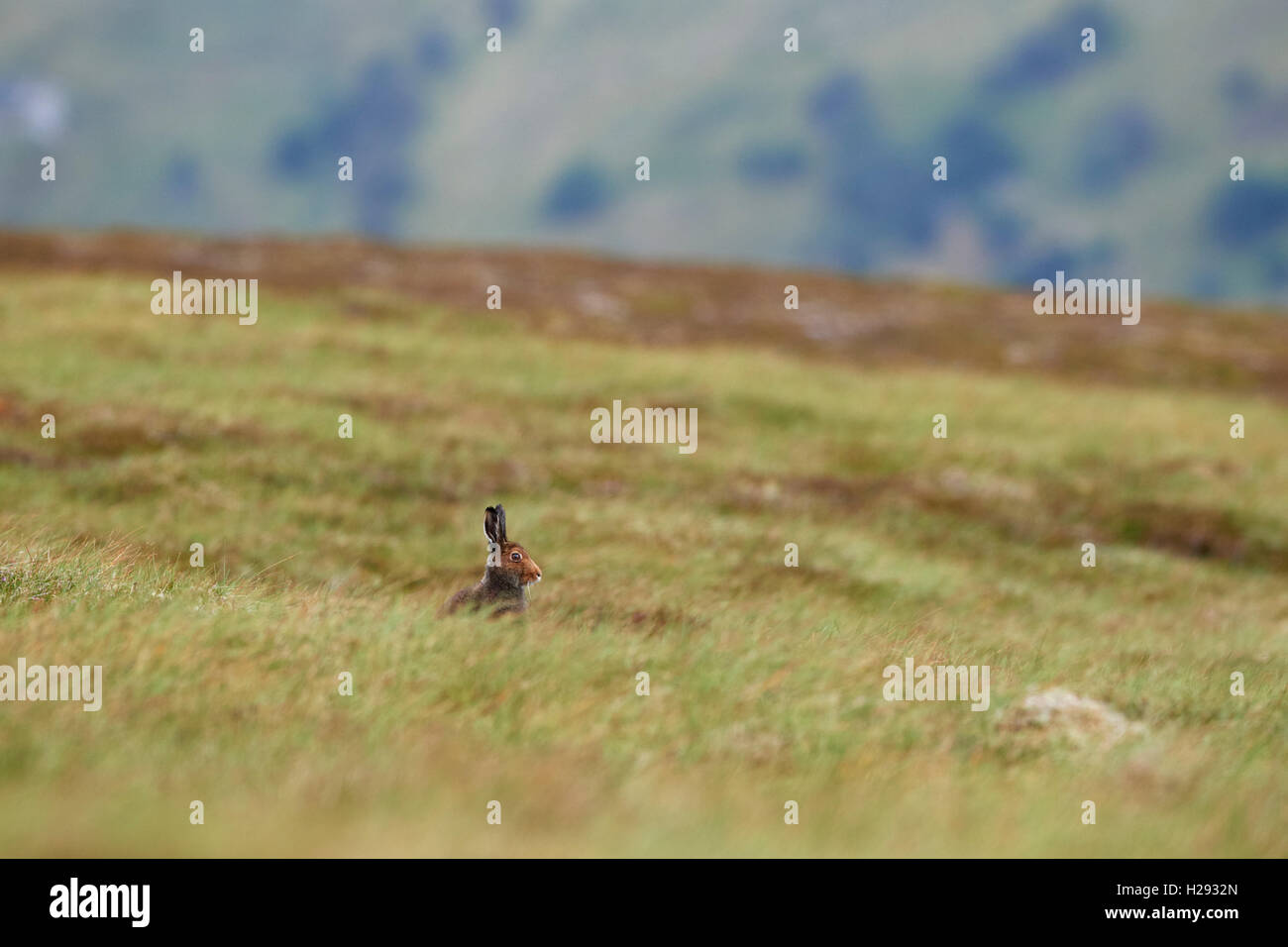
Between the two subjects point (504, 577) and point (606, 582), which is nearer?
point (504, 577)

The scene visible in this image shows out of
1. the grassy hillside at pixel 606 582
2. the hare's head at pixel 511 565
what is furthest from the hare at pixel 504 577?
the grassy hillside at pixel 606 582

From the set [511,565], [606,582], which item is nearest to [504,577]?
[511,565]

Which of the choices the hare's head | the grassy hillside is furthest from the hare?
the grassy hillside

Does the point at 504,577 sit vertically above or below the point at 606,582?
below

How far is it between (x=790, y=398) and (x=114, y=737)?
2564 centimetres

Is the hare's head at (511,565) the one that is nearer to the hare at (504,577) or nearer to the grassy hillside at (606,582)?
the hare at (504,577)

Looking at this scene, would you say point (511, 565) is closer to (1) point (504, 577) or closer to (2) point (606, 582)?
(1) point (504, 577)

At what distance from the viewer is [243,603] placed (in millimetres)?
8773

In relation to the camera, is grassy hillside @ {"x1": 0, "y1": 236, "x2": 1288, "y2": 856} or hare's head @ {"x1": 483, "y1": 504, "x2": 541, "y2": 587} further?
hare's head @ {"x1": 483, "y1": 504, "x2": 541, "y2": 587}

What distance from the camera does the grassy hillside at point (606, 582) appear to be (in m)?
5.76

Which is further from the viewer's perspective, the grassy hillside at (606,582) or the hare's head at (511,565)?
the hare's head at (511,565)

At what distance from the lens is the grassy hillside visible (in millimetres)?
5762

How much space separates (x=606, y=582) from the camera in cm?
1307

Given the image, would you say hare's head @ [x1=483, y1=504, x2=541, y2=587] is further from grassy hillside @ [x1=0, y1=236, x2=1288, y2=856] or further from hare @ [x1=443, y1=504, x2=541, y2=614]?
grassy hillside @ [x1=0, y1=236, x2=1288, y2=856]
